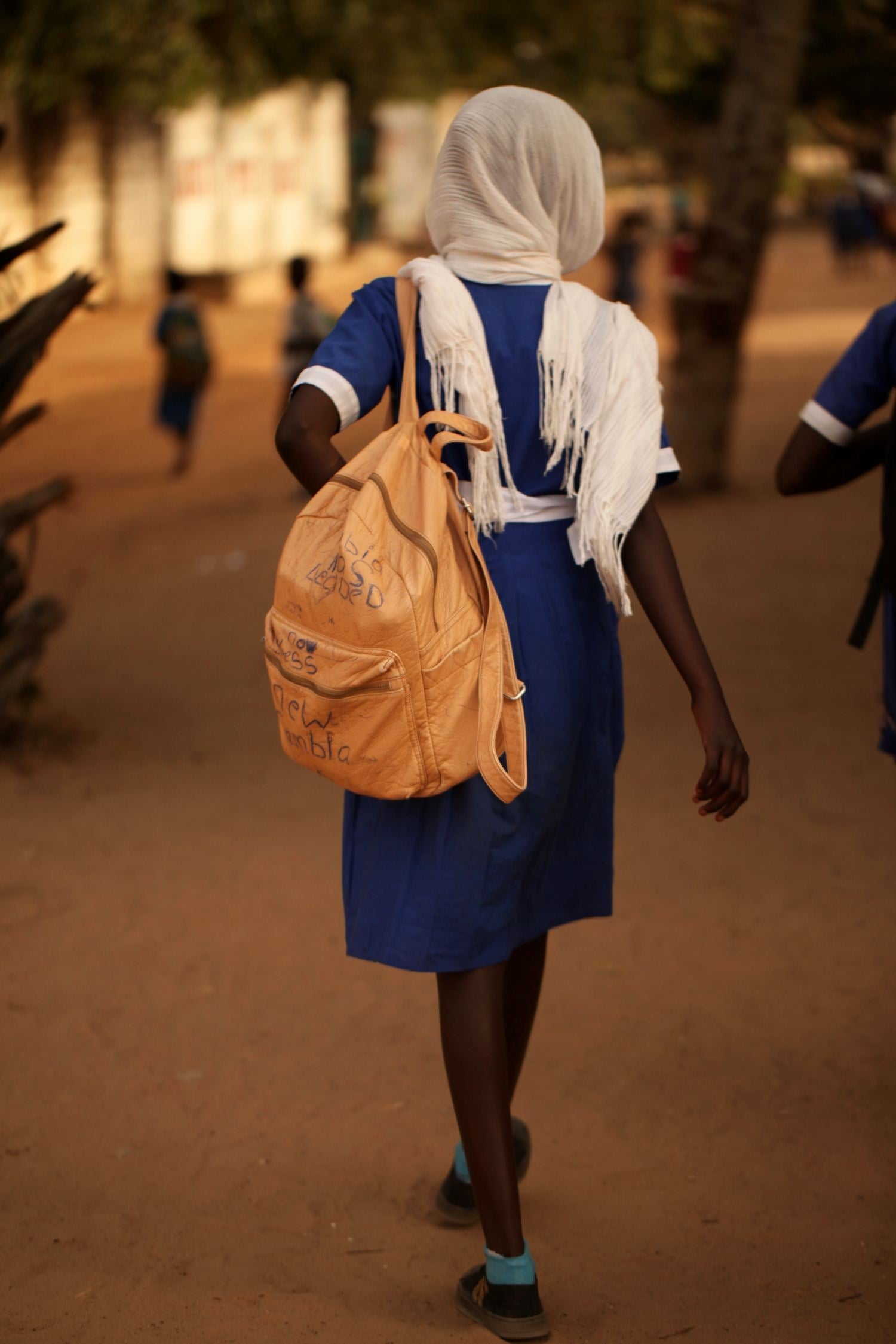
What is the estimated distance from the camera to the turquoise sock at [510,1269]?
7.57 feet

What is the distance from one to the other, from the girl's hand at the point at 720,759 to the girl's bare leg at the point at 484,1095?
0.44 meters

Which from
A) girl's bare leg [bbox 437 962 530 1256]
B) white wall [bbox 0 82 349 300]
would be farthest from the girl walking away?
girl's bare leg [bbox 437 962 530 1256]

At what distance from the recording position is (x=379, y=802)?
2.28 m

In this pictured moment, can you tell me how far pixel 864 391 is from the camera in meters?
2.59

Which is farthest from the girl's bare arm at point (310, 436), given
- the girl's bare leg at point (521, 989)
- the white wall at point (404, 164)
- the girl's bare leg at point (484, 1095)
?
the white wall at point (404, 164)

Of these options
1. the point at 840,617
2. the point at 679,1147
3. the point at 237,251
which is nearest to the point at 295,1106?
the point at 679,1147

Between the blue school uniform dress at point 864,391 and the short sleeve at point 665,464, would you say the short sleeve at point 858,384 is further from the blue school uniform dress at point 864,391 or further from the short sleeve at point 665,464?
the short sleeve at point 665,464

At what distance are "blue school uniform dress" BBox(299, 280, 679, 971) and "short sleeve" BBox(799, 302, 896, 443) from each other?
1.46ft

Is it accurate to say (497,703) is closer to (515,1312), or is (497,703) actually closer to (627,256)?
(515,1312)

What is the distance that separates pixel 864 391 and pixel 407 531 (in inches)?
38.9

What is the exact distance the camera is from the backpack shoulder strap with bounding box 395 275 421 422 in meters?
2.20

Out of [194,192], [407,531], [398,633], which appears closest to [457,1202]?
[398,633]

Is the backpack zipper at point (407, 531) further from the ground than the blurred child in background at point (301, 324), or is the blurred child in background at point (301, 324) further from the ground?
the backpack zipper at point (407, 531)

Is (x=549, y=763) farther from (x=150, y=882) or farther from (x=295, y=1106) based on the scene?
(x=150, y=882)
